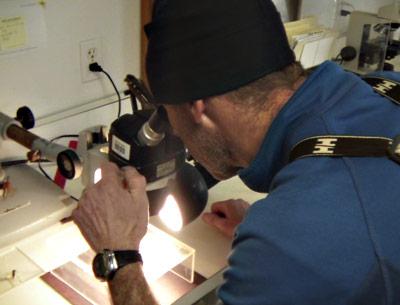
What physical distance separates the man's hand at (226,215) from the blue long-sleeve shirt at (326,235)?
49cm

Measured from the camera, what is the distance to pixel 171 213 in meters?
1.11

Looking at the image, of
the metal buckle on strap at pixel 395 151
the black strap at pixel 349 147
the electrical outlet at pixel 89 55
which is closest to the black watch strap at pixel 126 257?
the black strap at pixel 349 147

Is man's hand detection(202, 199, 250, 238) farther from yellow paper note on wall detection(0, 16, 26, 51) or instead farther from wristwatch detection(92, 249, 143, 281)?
yellow paper note on wall detection(0, 16, 26, 51)

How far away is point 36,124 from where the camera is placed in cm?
146

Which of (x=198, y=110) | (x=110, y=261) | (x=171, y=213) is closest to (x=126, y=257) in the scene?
(x=110, y=261)

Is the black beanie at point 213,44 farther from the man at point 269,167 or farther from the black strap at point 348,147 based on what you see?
the black strap at point 348,147

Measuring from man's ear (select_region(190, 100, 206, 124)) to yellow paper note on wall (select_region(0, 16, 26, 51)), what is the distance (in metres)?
0.63

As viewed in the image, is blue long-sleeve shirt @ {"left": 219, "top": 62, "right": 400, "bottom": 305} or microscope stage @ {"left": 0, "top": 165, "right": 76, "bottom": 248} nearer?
blue long-sleeve shirt @ {"left": 219, "top": 62, "right": 400, "bottom": 305}

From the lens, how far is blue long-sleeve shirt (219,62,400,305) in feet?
2.28

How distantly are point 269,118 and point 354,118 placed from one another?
0.14 m

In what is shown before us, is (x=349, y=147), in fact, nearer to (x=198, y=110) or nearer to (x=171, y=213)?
(x=198, y=110)

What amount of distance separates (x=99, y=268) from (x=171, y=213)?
22 centimetres

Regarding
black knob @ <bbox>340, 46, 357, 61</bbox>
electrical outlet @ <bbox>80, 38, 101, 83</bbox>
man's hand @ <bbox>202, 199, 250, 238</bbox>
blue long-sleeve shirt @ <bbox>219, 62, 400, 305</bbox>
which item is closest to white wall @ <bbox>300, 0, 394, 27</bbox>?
black knob @ <bbox>340, 46, 357, 61</bbox>

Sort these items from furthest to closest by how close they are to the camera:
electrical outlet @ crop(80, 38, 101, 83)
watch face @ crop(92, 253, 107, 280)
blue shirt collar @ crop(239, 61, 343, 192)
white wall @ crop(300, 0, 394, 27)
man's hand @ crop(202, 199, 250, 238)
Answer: white wall @ crop(300, 0, 394, 27) < electrical outlet @ crop(80, 38, 101, 83) < man's hand @ crop(202, 199, 250, 238) < watch face @ crop(92, 253, 107, 280) < blue shirt collar @ crop(239, 61, 343, 192)
